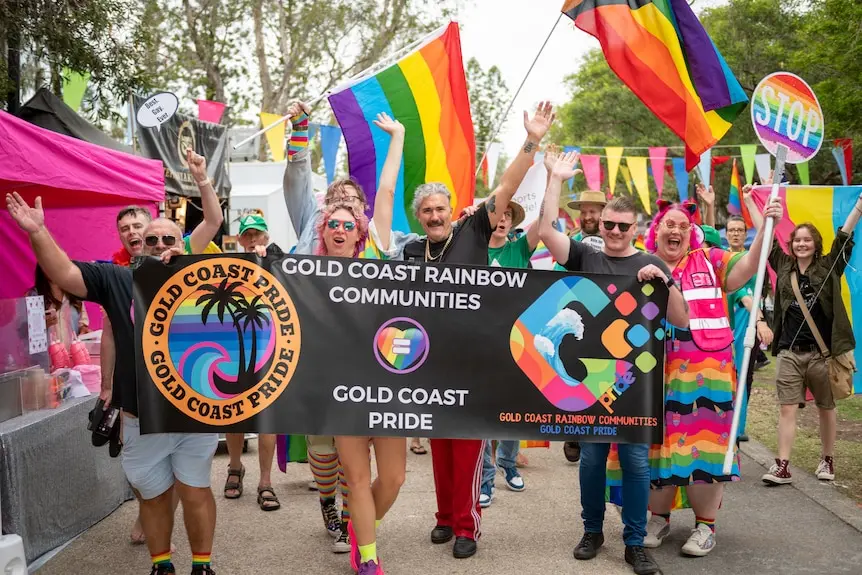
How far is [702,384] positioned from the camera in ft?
15.1

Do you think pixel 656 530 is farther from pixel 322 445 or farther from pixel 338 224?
pixel 338 224

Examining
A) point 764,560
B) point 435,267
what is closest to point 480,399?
point 435,267

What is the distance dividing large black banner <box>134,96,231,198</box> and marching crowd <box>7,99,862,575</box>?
247 inches

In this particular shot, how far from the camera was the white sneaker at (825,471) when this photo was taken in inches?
249

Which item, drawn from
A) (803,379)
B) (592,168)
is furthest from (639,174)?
(803,379)

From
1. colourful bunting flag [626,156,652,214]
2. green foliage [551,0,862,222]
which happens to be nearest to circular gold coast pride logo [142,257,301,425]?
green foliage [551,0,862,222]

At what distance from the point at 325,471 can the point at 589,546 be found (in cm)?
153

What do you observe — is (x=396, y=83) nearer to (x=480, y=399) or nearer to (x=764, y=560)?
(x=480, y=399)

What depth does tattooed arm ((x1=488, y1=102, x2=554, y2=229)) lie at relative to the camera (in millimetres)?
4328

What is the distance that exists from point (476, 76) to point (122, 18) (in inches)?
1670

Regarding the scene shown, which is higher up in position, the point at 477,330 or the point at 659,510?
the point at 477,330

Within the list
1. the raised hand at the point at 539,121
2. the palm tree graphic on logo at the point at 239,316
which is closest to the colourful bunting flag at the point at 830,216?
the raised hand at the point at 539,121

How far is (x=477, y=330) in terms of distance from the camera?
4.23 meters

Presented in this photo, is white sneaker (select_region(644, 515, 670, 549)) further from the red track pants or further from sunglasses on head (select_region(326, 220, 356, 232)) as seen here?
sunglasses on head (select_region(326, 220, 356, 232))
